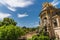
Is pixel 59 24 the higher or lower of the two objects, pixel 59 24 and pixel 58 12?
the lower

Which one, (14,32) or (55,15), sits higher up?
(55,15)

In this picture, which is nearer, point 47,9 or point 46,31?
point 46,31

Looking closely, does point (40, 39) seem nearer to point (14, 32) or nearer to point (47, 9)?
point (14, 32)

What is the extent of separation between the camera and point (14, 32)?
44.8 m

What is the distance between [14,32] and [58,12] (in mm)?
21545

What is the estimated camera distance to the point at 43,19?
6488 centimetres

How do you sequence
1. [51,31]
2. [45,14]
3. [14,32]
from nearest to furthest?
[14,32] < [51,31] < [45,14]

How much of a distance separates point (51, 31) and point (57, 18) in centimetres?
735

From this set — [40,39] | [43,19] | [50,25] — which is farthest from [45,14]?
[40,39]

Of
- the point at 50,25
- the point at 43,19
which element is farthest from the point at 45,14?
the point at 50,25

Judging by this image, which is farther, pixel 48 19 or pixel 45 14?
pixel 45 14

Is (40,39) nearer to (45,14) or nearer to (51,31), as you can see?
(51,31)

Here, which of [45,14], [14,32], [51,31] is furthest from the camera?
[45,14]

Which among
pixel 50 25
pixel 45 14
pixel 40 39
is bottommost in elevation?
pixel 40 39
